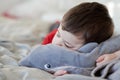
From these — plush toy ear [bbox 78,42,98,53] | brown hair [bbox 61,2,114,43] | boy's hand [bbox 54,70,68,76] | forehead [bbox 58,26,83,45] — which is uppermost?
brown hair [bbox 61,2,114,43]

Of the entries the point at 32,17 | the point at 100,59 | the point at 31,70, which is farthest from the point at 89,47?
the point at 32,17

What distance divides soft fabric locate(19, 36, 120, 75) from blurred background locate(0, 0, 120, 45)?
20 centimetres

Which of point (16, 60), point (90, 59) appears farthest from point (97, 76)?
point (16, 60)

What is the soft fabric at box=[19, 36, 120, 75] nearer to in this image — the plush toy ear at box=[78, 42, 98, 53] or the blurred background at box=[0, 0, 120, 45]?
the plush toy ear at box=[78, 42, 98, 53]

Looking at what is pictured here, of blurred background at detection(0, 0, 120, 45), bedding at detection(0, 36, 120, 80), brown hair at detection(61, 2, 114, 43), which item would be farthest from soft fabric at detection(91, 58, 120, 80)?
blurred background at detection(0, 0, 120, 45)

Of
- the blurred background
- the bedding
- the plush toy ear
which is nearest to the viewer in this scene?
the bedding

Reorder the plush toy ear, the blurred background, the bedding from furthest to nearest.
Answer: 1. the blurred background
2. the plush toy ear
3. the bedding

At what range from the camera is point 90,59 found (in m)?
0.84

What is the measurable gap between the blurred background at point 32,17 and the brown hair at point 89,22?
0.51 feet

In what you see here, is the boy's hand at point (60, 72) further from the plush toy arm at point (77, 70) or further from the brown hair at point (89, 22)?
the brown hair at point (89, 22)

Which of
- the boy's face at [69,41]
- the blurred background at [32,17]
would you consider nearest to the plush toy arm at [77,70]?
the boy's face at [69,41]

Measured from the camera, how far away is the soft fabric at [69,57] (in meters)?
0.84

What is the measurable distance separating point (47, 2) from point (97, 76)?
182cm

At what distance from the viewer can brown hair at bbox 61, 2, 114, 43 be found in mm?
885
